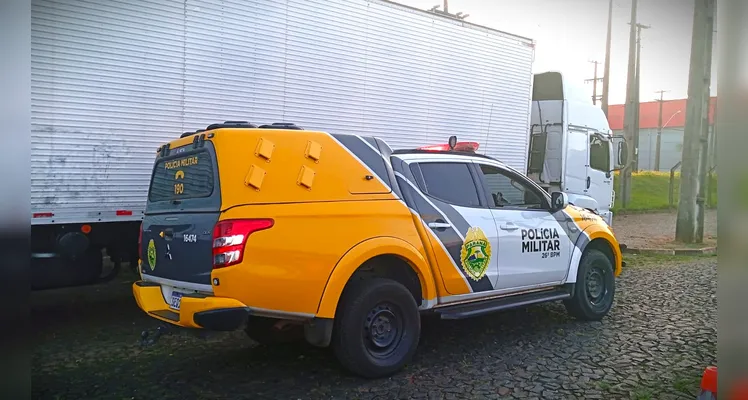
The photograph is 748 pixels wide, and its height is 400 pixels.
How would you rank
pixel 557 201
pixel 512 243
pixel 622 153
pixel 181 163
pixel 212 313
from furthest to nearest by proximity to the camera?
1. pixel 622 153
2. pixel 557 201
3. pixel 512 243
4. pixel 181 163
5. pixel 212 313

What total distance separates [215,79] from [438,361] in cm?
394

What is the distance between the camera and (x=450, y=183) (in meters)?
5.35

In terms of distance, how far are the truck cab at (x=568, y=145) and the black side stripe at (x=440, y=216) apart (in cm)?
554

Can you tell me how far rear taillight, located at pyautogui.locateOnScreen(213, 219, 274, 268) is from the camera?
152 inches

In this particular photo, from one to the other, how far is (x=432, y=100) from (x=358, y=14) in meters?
1.73

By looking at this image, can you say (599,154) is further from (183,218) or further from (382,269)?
(183,218)

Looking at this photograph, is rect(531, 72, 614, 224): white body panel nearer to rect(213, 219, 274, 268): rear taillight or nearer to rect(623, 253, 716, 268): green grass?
rect(623, 253, 716, 268): green grass

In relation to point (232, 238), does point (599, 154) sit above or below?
above

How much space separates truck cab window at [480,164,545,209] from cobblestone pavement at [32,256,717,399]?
4.53ft

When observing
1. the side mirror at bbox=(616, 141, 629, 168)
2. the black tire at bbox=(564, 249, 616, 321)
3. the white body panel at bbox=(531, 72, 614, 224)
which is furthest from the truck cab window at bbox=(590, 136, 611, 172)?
the black tire at bbox=(564, 249, 616, 321)

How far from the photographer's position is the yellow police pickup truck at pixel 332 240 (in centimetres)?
397

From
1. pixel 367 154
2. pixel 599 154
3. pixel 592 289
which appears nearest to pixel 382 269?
pixel 367 154
